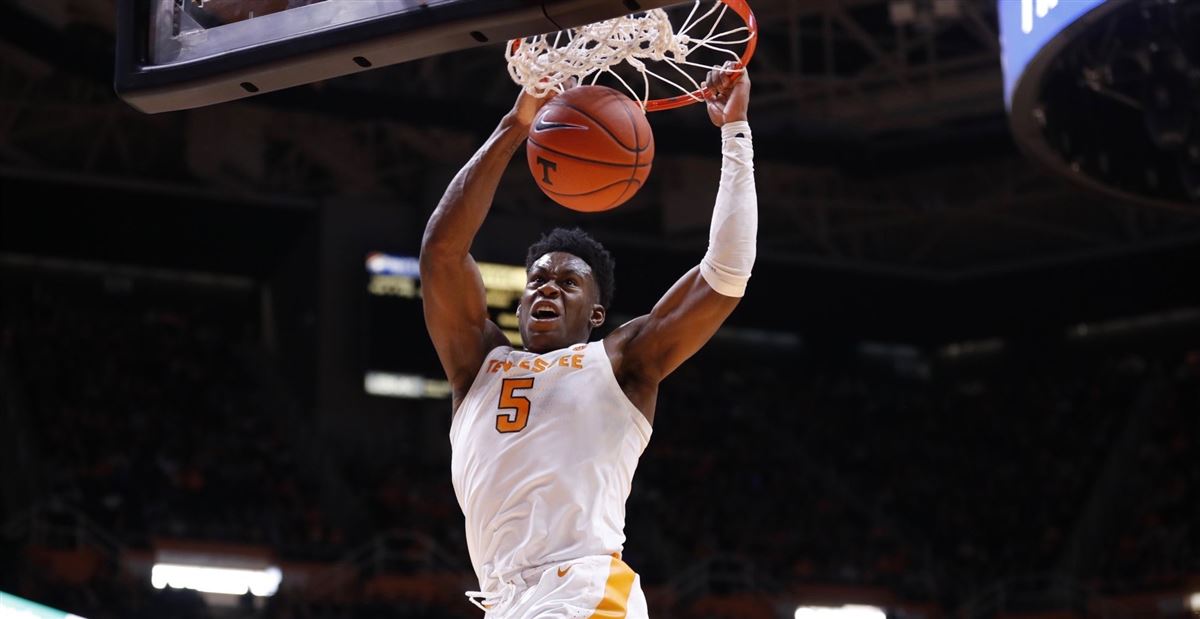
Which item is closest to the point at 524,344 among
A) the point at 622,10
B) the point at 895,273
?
the point at 622,10

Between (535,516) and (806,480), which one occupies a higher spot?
(806,480)

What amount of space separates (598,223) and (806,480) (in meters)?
4.92

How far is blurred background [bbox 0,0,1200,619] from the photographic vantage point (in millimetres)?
14641

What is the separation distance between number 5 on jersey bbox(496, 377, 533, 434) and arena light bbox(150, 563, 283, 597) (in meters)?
10.9

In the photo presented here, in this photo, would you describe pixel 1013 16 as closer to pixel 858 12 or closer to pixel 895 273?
pixel 858 12

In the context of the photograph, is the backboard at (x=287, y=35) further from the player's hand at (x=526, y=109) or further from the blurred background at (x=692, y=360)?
the blurred background at (x=692, y=360)

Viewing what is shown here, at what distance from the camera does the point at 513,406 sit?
12.3ft

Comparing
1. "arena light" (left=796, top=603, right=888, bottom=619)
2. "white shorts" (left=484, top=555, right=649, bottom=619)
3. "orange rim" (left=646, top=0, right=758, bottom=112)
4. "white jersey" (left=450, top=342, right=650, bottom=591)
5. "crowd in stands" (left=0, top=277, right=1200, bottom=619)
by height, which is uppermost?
"crowd in stands" (left=0, top=277, right=1200, bottom=619)

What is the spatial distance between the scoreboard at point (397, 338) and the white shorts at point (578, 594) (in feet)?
47.5

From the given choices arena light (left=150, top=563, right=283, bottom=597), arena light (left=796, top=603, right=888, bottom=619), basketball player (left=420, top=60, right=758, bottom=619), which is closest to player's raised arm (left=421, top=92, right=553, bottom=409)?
basketball player (left=420, top=60, right=758, bottom=619)

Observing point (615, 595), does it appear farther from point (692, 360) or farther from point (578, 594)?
point (692, 360)

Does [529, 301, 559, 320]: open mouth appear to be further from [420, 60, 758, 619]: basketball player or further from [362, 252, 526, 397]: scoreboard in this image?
[362, 252, 526, 397]: scoreboard

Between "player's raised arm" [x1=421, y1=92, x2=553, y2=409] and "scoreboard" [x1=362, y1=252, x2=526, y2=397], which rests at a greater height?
"scoreboard" [x1=362, y1=252, x2=526, y2=397]

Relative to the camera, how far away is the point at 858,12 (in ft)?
57.9
